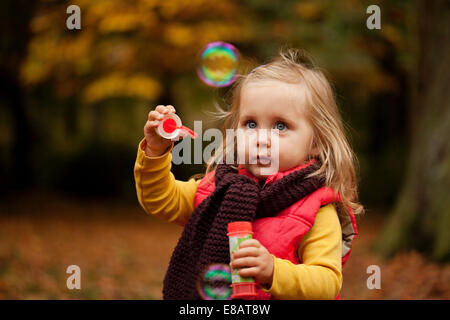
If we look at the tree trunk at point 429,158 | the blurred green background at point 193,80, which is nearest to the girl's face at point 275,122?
the blurred green background at point 193,80

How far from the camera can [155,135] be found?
2.25 metres

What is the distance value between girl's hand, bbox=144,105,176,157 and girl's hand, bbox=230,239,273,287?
0.62 meters

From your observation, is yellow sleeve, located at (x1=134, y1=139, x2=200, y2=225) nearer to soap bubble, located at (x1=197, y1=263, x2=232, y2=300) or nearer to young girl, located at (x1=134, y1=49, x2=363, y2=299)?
young girl, located at (x1=134, y1=49, x2=363, y2=299)

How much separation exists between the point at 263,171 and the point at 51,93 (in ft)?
47.4

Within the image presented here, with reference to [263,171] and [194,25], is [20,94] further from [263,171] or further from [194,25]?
[263,171]

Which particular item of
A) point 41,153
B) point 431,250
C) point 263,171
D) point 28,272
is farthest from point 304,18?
point 41,153

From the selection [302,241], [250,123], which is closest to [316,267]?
[302,241]

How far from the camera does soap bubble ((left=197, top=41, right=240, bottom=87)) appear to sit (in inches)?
144

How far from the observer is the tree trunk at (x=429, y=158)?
5.41 metres

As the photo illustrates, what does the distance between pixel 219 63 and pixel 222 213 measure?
2051mm

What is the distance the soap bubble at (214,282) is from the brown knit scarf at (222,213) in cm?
3

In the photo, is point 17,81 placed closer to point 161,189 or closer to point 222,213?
point 161,189

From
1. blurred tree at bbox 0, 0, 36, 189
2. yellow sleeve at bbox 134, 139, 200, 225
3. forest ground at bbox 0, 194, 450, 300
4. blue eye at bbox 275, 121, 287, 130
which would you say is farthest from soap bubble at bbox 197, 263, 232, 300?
blurred tree at bbox 0, 0, 36, 189

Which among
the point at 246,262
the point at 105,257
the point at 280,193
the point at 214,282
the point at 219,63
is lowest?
the point at 105,257
